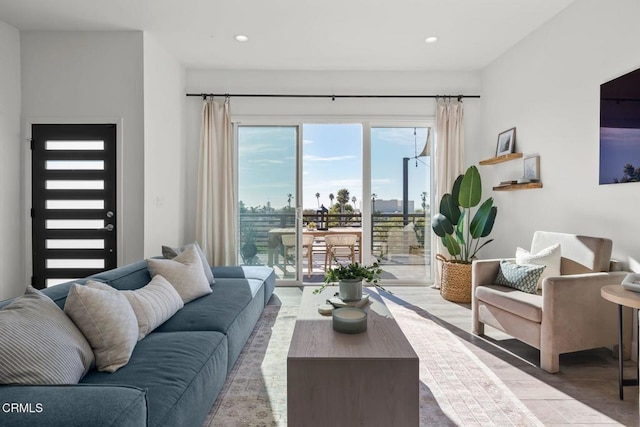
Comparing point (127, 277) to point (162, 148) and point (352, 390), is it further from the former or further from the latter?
point (162, 148)

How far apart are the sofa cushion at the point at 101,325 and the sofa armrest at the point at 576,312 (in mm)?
2501

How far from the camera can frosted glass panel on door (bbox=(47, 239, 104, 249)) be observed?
346cm

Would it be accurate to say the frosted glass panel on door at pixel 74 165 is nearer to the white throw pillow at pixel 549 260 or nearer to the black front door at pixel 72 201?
the black front door at pixel 72 201

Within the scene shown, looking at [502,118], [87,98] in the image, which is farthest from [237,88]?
[502,118]

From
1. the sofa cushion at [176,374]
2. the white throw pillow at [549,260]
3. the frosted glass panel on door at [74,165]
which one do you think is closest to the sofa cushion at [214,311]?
the sofa cushion at [176,374]

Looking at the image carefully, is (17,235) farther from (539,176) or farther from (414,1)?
(539,176)

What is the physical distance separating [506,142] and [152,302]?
4.01 m

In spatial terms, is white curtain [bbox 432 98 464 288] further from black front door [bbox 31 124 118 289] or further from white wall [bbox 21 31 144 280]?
black front door [bbox 31 124 118 289]

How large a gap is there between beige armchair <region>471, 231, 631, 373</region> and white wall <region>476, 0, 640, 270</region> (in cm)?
26

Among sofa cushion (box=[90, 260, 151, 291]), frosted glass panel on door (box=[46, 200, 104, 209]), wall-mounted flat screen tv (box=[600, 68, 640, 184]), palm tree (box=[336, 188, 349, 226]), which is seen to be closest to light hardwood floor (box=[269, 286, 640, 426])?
wall-mounted flat screen tv (box=[600, 68, 640, 184])

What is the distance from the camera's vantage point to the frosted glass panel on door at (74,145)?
3.47 meters

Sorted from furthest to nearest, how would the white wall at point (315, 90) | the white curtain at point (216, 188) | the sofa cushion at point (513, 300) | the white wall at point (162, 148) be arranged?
the white wall at point (315, 90), the white curtain at point (216, 188), the white wall at point (162, 148), the sofa cushion at point (513, 300)

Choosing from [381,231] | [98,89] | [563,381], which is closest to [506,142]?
[381,231]

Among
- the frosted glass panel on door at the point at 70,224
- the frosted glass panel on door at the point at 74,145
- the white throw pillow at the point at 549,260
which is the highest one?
the frosted glass panel on door at the point at 74,145
